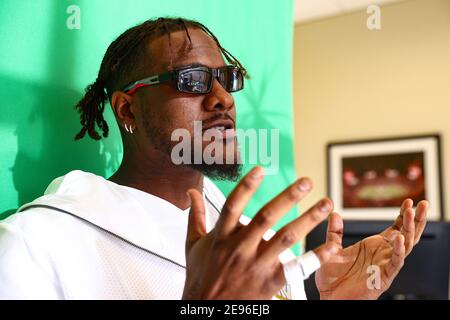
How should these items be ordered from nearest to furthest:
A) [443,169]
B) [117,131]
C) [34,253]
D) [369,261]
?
[34,253] → [369,261] → [117,131] → [443,169]

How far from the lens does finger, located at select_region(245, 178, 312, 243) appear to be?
550 millimetres

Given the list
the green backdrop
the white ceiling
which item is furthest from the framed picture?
the green backdrop

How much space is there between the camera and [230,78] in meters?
1.06

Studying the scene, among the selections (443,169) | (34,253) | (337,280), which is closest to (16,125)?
(34,253)

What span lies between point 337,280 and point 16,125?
69 cm

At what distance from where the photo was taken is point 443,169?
3.32 metres

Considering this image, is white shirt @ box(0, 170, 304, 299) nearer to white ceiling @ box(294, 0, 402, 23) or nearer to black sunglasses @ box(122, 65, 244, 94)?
black sunglasses @ box(122, 65, 244, 94)

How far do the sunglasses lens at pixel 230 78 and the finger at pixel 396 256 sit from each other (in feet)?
1.45

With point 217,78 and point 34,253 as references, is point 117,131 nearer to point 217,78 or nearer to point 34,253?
point 217,78

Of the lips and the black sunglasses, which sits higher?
the black sunglasses

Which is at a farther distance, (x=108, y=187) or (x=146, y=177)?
(x=146, y=177)

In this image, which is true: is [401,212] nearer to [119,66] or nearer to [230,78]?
[230,78]

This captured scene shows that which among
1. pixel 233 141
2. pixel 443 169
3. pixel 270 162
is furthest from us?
pixel 443 169

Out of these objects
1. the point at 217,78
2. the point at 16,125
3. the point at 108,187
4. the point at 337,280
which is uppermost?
the point at 217,78
